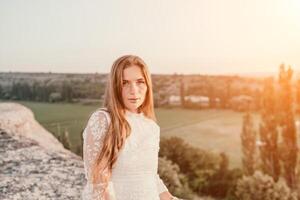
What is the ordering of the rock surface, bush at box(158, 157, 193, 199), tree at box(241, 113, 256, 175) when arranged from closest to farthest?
the rock surface, bush at box(158, 157, 193, 199), tree at box(241, 113, 256, 175)

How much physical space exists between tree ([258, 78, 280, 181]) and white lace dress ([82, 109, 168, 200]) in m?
3.16

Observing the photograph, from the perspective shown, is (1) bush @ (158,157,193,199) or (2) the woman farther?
(1) bush @ (158,157,193,199)

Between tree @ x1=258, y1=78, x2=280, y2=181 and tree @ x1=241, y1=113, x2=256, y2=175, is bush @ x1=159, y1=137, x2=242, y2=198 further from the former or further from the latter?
tree @ x1=258, y1=78, x2=280, y2=181

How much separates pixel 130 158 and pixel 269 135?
3272 mm

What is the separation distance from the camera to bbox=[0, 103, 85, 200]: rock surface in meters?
1.87

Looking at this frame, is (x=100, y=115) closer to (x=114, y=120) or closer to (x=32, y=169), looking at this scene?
(x=114, y=120)

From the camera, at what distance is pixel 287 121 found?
4.04 metres

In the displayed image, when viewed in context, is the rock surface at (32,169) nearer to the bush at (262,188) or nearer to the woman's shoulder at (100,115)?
the woman's shoulder at (100,115)

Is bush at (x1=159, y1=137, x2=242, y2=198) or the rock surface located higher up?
the rock surface

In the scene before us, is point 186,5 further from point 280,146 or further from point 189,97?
point 280,146

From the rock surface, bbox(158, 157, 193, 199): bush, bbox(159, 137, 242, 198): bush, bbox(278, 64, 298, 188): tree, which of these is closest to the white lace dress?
the rock surface

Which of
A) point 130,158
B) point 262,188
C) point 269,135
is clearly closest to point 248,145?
point 269,135

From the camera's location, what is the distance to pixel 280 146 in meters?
4.09

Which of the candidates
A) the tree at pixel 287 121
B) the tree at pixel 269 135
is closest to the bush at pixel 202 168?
the tree at pixel 269 135
